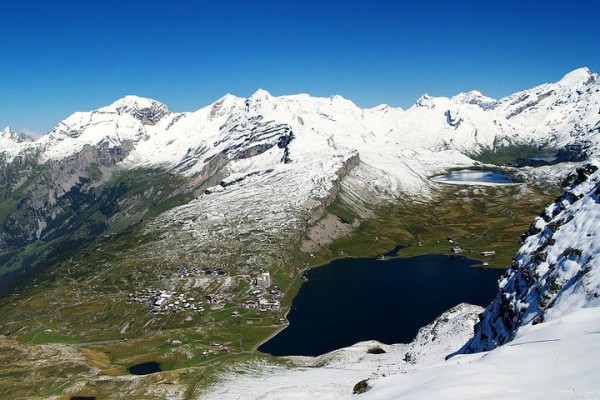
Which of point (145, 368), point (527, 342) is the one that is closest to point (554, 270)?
point (527, 342)

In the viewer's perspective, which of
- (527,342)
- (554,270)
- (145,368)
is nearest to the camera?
(527,342)

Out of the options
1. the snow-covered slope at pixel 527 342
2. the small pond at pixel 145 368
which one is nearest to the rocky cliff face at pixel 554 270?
the snow-covered slope at pixel 527 342

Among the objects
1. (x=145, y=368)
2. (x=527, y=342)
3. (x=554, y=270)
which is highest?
(x=554, y=270)

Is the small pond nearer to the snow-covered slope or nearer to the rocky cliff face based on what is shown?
the snow-covered slope

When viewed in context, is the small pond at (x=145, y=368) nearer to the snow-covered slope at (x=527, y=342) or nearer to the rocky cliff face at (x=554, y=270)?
the snow-covered slope at (x=527, y=342)

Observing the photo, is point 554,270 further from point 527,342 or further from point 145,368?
A: point 145,368

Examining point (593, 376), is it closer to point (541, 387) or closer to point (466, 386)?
point (541, 387)

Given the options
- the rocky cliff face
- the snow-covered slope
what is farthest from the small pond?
the rocky cliff face
